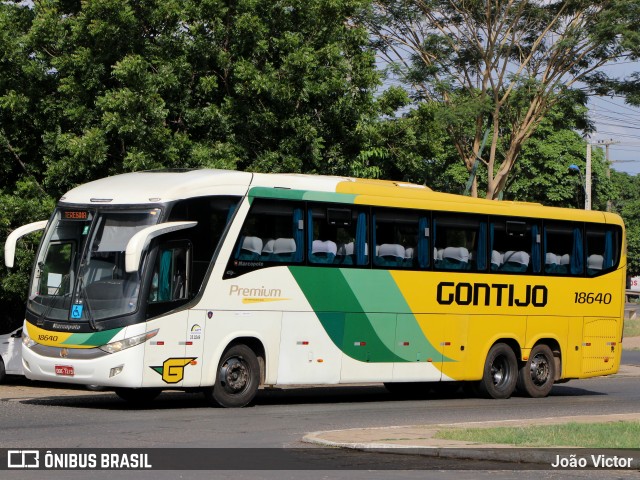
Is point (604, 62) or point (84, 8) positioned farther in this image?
point (604, 62)

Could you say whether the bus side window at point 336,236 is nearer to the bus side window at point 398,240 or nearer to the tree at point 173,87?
the bus side window at point 398,240

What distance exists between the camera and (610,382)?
30.7m

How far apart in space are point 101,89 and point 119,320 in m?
8.75

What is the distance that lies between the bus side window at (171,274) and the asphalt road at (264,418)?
1.70 metres

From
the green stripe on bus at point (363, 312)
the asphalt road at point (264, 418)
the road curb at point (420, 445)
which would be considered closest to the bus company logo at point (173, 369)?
the asphalt road at point (264, 418)

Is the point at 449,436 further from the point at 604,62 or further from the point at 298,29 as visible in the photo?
the point at 604,62

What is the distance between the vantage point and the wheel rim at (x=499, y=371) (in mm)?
23766

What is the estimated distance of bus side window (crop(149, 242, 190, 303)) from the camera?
18.3m

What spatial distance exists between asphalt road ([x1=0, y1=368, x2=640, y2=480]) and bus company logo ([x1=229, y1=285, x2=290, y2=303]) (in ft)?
5.52

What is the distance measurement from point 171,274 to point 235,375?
1.97 meters

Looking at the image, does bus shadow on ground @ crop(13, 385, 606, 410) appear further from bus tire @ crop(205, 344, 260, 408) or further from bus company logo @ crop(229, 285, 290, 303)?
bus company logo @ crop(229, 285, 290, 303)

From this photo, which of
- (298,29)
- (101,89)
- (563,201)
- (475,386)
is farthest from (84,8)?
(563,201)

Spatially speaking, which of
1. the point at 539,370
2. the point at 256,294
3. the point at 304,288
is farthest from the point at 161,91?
the point at 539,370

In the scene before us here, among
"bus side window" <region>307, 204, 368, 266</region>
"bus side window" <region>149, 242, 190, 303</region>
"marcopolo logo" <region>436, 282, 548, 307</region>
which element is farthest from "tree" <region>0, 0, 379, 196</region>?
"bus side window" <region>149, 242, 190, 303</region>
